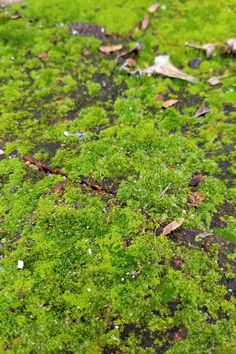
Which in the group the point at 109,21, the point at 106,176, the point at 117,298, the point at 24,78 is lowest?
the point at 117,298

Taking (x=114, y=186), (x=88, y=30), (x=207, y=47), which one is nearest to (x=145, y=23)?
(x=88, y=30)

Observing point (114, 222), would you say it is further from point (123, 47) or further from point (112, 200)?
point (123, 47)

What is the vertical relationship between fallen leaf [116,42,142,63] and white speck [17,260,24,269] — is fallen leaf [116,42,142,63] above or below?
above

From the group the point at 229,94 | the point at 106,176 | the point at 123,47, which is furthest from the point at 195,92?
the point at 106,176

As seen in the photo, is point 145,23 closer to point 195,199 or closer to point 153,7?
point 153,7

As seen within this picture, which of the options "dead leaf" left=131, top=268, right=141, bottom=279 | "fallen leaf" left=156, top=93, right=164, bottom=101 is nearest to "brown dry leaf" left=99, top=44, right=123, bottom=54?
"fallen leaf" left=156, top=93, right=164, bottom=101

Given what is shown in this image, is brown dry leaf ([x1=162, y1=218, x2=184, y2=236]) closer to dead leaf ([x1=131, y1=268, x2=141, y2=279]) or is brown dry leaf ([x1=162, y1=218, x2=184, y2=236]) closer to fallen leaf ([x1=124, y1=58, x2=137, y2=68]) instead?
dead leaf ([x1=131, y1=268, x2=141, y2=279])
